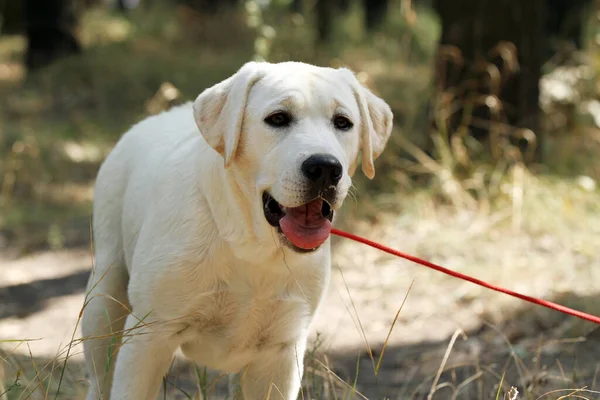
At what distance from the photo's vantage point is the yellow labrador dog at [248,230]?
313 cm

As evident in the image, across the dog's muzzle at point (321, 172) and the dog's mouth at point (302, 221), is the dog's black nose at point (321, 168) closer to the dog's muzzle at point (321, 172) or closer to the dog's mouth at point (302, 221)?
the dog's muzzle at point (321, 172)

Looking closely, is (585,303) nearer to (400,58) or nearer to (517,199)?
(517,199)

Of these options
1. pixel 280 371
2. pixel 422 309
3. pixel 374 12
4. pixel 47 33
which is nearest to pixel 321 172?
pixel 280 371

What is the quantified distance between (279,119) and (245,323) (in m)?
0.81

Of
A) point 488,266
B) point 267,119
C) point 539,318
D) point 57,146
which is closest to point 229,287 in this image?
point 267,119

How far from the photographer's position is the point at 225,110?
10.8 feet

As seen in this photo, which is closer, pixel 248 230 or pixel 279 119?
pixel 279 119

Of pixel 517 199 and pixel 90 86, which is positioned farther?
pixel 90 86

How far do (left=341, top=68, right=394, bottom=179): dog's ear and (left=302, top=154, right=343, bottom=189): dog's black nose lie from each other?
0.50 m

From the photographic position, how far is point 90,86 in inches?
466

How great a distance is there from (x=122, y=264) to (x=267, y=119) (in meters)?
1.23

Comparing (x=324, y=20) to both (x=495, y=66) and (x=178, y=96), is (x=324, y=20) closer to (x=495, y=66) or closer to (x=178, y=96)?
(x=495, y=66)

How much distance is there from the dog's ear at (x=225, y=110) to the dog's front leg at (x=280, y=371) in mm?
828

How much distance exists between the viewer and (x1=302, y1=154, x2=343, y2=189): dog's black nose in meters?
2.95
